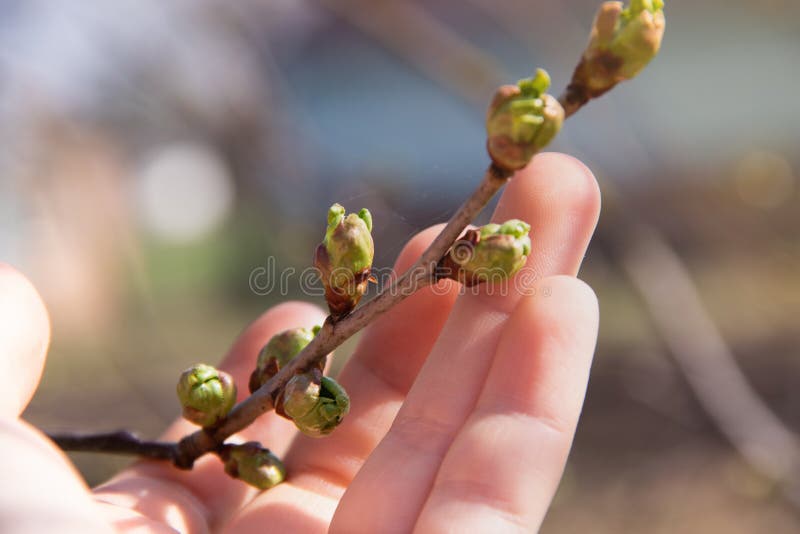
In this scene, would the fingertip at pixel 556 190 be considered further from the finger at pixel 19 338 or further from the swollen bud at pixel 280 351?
the finger at pixel 19 338

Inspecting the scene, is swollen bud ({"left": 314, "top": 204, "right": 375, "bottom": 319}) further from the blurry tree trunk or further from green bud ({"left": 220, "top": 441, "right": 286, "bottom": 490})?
the blurry tree trunk

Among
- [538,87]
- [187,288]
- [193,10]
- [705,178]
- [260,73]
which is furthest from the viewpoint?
[187,288]

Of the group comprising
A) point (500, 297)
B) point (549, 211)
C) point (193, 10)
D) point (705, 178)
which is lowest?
point (500, 297)

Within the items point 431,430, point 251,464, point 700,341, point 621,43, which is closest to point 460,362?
point 431,430

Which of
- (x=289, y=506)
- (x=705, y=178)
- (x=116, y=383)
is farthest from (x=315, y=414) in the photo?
(x=705, y=178)

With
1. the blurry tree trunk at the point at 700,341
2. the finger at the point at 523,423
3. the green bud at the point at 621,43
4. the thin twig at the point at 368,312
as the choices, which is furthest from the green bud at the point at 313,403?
the blurry tree trunk at the point at 700,341

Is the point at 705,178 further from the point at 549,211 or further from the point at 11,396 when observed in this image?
the point at 11,396
